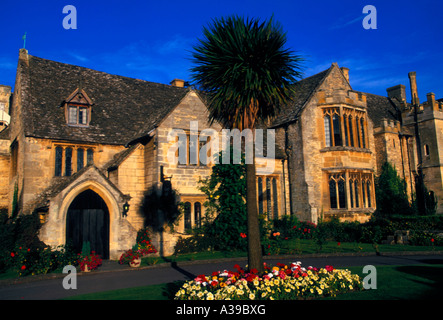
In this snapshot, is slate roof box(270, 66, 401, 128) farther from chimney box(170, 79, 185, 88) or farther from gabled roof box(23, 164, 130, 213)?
gabled roof box(23, 164, 130, 213)

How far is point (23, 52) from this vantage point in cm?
2392

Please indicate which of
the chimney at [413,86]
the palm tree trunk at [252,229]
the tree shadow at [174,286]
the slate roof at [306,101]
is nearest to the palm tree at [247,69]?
the palm tree trunk at [252,229]

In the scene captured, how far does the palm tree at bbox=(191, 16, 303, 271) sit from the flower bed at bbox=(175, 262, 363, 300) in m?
1.22

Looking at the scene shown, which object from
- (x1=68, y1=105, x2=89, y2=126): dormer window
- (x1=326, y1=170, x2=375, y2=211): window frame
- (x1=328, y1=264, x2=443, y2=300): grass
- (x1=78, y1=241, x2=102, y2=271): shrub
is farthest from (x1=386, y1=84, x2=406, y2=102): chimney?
(x1=78, y1=241, x2=102, y2=271): shrub

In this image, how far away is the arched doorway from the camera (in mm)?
20047

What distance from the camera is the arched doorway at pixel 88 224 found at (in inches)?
789

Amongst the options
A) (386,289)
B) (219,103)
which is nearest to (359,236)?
(386,289)

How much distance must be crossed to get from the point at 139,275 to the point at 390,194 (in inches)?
888

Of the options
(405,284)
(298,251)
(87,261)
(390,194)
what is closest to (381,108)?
(390,194)

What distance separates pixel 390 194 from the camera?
29484 mm

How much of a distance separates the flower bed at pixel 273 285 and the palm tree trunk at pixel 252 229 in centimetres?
42

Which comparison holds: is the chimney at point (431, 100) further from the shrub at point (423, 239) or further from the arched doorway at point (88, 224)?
the arched doorway at point (88, 224)

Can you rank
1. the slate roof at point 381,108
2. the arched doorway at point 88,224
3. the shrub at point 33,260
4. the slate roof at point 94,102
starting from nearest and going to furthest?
the shrub at point 33,260 < the arched doorway at point 88,224 < the slate roof at point 94,102 < the slate roof at point 381,108
